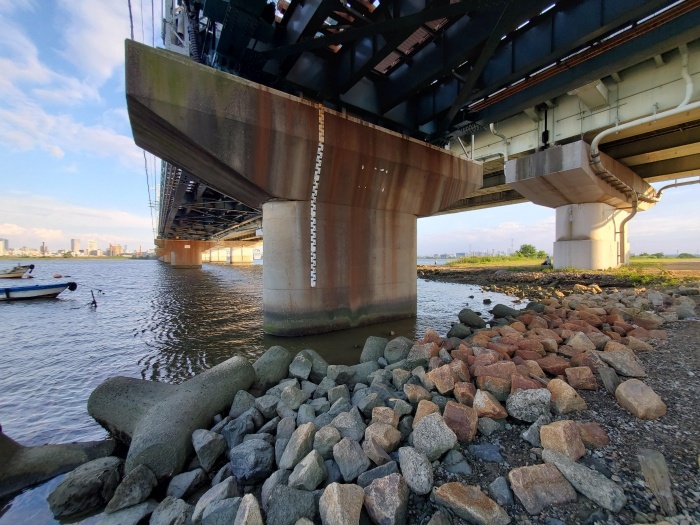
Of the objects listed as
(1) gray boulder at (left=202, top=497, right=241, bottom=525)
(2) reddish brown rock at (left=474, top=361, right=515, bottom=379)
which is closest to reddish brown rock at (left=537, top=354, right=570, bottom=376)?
(2) reddish brown rock at (left=474, top=361, right=515, bottom=379)

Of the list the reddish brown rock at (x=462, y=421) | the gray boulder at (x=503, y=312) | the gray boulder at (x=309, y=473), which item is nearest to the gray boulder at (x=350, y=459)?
the gray boulder at (x=309, y=473)

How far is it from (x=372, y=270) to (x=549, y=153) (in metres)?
12.3

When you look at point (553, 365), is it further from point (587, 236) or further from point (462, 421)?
point (587, 236)

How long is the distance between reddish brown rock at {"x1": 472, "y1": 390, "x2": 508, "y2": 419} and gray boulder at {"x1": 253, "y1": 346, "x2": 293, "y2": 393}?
3485 millimetres

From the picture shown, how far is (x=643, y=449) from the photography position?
261 cm

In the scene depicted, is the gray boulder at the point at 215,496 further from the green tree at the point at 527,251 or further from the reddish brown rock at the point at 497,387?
the green tree at the point at 527,251

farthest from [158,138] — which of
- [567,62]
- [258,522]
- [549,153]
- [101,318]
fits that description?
[549,153]

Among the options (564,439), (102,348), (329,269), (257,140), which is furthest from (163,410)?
(102,348)

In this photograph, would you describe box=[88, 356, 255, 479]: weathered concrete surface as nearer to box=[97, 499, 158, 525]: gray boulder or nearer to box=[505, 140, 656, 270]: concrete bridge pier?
box=[97, 499, 158, 525]: gray boulder

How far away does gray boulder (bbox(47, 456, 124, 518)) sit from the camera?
3098 mm

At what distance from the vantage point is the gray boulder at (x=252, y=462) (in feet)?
10.7

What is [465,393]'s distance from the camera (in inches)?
148

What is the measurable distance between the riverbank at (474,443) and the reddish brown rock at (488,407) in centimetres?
1

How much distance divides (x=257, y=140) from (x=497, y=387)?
289 inches
